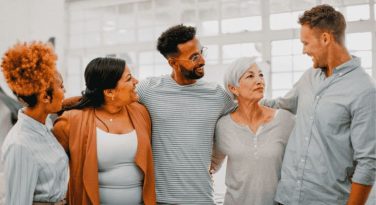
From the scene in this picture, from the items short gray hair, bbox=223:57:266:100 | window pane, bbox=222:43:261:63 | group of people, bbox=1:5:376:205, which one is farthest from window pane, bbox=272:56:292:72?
short gray hair, bbox=223:57:266:100

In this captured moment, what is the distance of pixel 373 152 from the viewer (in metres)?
1.86

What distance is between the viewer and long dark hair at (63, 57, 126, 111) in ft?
7.49

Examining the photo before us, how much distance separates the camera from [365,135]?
1.85m

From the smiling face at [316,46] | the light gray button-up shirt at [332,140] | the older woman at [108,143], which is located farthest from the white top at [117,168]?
the smiling face at [316,46]

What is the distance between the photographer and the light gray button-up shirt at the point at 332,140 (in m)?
1.86

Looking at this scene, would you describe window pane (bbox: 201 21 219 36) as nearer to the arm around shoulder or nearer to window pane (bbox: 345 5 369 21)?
window pane (bbox: 345 5 369 21)

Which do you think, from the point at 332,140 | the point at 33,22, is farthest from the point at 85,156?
the point at 33,22

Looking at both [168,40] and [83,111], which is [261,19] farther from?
[83,111]

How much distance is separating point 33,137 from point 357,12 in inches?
165

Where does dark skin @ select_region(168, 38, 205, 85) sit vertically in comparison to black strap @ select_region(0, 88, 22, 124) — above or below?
above

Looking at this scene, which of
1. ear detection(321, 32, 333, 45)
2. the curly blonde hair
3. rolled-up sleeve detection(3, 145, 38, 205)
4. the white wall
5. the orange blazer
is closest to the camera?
rolled-up sleeve detection(3, 145, 38, 205)

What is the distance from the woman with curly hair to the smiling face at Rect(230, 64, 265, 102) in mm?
910

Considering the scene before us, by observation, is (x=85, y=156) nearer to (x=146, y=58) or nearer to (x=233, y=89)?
(x=233, y=89)

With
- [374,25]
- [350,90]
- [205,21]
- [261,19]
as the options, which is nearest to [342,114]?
[350,90]
